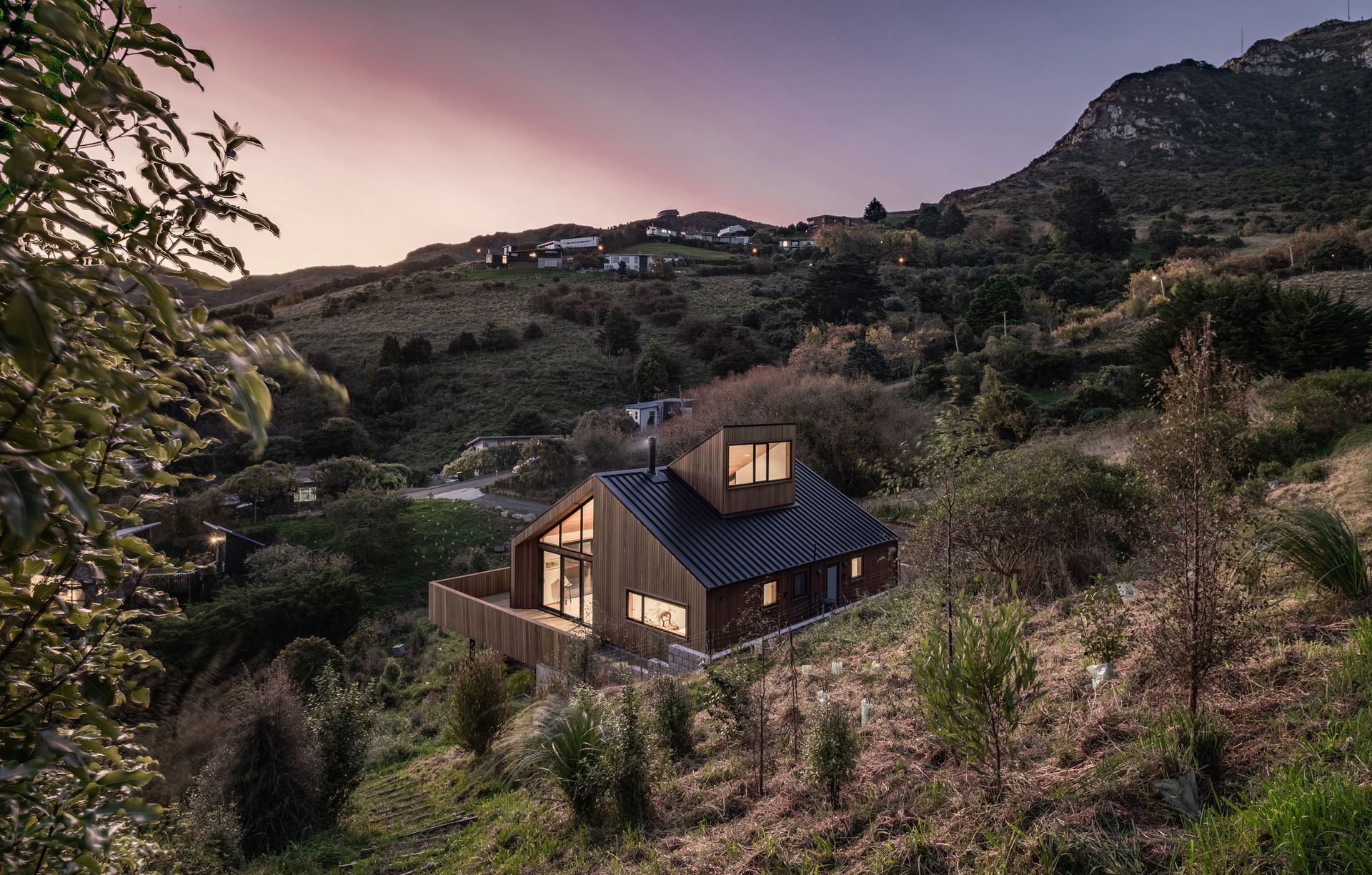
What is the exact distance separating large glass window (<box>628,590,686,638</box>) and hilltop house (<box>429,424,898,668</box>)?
23 millimetres

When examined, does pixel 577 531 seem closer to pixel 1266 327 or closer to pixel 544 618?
pixel 544 618

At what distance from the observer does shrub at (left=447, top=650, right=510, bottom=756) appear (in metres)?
8.56

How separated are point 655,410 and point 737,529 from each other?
83.6 ft

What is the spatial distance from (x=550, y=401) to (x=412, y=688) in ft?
92.5

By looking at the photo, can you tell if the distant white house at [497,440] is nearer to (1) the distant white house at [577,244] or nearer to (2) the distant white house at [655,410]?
(2) the distant white house at [655,410]

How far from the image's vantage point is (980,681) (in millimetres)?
3559

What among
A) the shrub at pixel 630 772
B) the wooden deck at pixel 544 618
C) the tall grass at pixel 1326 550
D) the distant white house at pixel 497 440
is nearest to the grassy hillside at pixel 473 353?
the distant white house at pixel 497 440

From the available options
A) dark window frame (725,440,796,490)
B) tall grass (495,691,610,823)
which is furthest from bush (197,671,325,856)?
dark window frame (725,440,796,490)

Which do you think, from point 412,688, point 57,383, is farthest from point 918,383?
point 57,383

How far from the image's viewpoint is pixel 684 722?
6.40 meters

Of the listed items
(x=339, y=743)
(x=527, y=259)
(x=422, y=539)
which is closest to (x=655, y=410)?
(x=422, y=539)

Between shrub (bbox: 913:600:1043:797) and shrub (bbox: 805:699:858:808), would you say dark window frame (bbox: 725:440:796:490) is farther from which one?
shrub (bbox: 913:600:1043:797)

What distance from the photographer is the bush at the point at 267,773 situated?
658cm

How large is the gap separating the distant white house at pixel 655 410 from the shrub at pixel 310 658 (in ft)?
72.8
